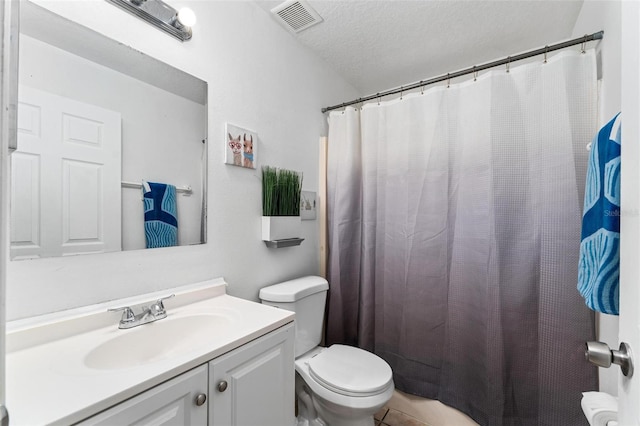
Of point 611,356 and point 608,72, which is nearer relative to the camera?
point 611,356

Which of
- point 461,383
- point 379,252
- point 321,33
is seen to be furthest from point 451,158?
point 461,383

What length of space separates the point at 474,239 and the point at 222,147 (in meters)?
1.42

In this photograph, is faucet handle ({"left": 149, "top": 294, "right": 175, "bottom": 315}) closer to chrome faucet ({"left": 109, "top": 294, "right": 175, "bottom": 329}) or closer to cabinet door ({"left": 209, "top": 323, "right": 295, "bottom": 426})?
chrome faucet ({"left": 109, "top": 294, "right": 175, "bottom": 329})

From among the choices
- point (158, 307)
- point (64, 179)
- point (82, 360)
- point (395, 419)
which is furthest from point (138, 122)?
point (395, 419)

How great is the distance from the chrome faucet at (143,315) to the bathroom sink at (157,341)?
0.02 m

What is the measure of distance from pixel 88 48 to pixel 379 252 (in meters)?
1.74

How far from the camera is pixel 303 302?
5.06ft

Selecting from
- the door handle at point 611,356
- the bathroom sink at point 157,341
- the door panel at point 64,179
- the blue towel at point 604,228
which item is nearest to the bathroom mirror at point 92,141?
the door panel at point 64,179

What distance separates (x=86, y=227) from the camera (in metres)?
0.95

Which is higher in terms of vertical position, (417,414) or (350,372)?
(350,372)

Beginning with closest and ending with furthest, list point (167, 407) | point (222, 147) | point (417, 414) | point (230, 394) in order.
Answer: point (167, 407)
point (230, 394)
point (222, 147)
point (417, 414)

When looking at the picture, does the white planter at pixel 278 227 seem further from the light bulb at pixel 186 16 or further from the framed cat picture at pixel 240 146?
the light bulb at pixel 186 16

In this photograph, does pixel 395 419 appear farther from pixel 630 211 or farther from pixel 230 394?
pixel 630 211

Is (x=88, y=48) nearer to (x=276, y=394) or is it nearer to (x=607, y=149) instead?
(x=276, y=394)
